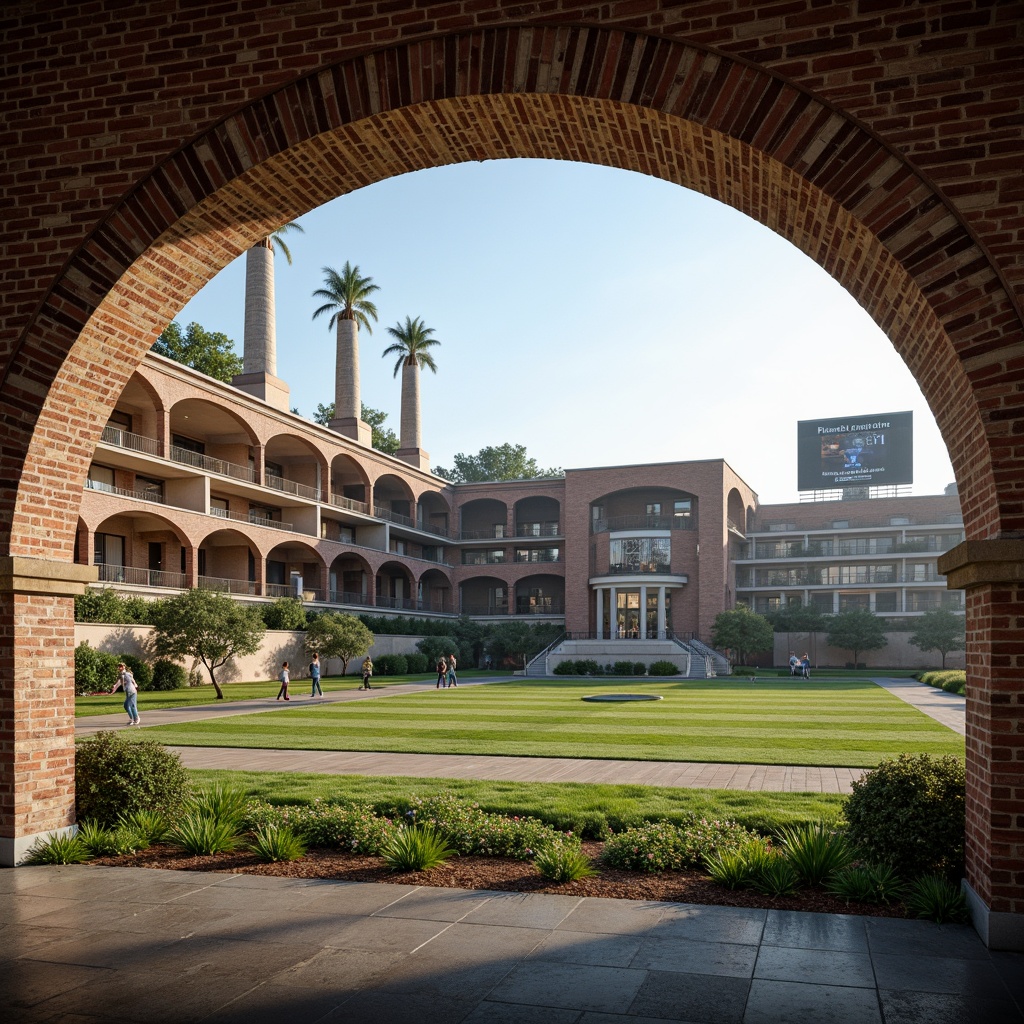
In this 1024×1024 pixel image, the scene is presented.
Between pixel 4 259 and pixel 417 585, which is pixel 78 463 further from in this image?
pixel 417 585

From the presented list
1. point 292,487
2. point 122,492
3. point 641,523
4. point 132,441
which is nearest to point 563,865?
point 122,492

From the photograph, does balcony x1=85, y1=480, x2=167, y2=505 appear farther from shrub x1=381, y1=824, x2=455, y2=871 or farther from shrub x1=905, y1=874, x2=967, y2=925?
shrub x1=905, y1=874, x2=967, y2=925

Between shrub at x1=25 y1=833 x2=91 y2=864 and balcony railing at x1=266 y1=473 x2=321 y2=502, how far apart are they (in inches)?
1637

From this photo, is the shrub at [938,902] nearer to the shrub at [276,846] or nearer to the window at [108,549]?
the shrub at [276,846]

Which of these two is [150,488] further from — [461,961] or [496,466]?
[496,466]

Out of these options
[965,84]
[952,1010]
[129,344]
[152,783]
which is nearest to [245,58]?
[129,344]

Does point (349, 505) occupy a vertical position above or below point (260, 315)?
below

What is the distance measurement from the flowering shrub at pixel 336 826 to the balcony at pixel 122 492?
2944cm

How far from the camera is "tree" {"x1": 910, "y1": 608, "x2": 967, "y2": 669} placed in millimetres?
59219

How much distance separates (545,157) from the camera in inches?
303

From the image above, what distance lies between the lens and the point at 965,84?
5.67 metres

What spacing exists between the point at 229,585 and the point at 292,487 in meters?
8.34

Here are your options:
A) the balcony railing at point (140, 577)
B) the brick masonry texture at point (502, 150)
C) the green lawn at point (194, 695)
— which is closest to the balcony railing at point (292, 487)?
the balcony railing at point (140, 577)

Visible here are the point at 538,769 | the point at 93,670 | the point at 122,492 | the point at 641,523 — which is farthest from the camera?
the point at 641,523
